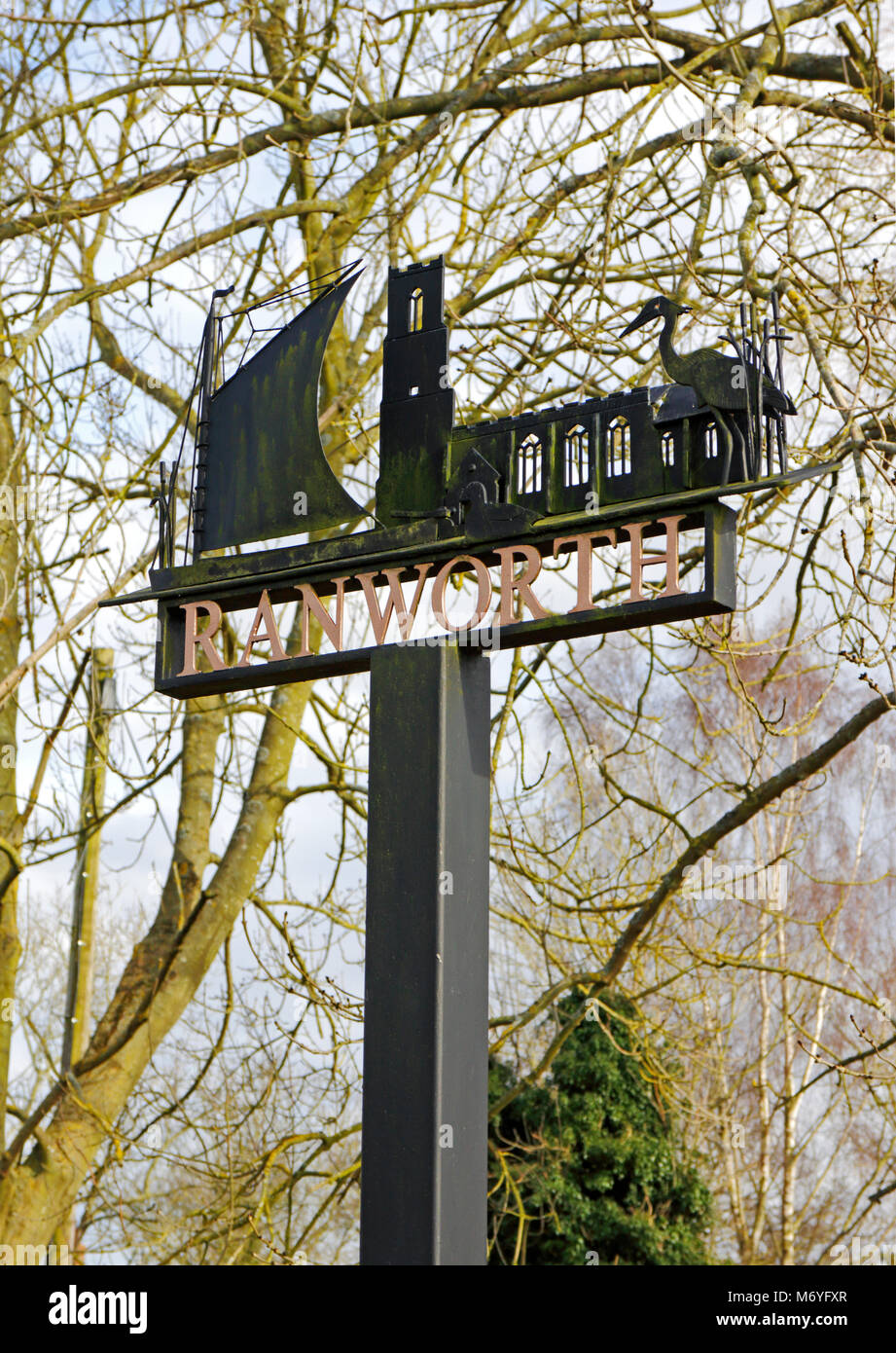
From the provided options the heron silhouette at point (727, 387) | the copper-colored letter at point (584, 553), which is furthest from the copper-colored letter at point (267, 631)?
the heron silhouette at point (727, 387)

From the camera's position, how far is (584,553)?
105 inches

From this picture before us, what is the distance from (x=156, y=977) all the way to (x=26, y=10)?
367cm

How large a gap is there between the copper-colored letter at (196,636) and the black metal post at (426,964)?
14.4 inches

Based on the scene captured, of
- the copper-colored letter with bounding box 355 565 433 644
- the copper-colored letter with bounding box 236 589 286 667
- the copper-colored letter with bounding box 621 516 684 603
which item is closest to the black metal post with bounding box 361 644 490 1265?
the copper-colored letter with bounding box 355 565 433 644

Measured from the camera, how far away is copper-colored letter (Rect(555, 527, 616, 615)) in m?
2.65

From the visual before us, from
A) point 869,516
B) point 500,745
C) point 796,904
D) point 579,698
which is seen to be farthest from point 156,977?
point 796,904

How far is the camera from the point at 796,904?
13.8 m

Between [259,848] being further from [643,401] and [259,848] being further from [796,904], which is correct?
[796,904]

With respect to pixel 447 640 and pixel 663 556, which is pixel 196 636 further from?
pixel 663 556

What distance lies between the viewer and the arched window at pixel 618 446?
2.68 m

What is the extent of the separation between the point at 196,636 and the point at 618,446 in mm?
888

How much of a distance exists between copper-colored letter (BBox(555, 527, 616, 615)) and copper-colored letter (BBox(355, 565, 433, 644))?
0.86ft

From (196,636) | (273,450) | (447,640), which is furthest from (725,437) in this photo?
(196,636)
